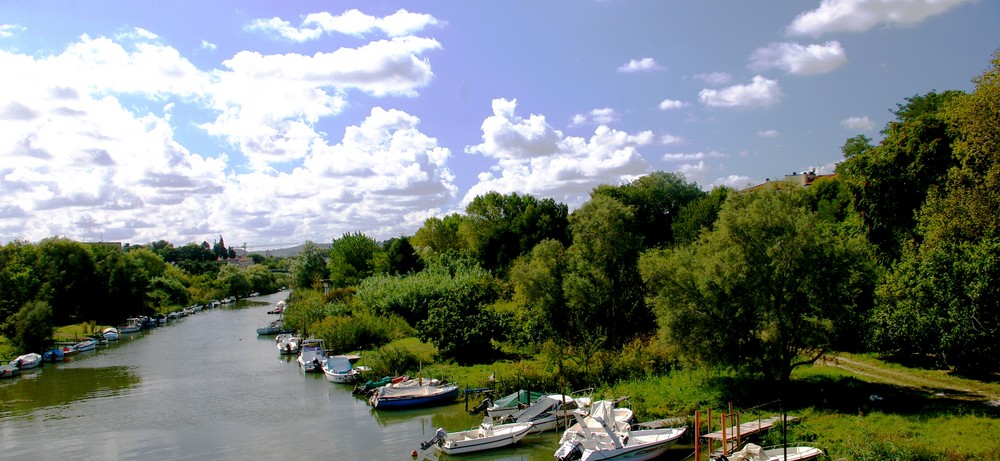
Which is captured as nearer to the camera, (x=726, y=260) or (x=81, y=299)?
(x=726, y=260)

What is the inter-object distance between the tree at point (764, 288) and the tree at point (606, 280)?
8.94 metres

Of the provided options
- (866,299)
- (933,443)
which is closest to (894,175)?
(866,299)

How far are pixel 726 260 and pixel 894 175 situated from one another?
12383mm

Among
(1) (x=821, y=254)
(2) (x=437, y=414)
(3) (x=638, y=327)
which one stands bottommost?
(2) (x=437, y=414)

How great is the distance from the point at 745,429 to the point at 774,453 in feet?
5.92

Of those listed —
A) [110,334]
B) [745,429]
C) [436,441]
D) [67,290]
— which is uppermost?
[67,290]

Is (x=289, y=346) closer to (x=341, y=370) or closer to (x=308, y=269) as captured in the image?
(x=341, y=370)

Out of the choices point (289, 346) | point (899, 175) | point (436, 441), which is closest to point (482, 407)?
point (436, 441)

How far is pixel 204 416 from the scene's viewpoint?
29766 mm

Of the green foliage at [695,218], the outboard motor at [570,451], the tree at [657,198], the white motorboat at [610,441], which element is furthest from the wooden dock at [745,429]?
the tree at [657,198]

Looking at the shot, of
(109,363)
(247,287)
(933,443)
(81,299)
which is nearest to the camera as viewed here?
(933,443)

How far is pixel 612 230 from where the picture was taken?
33.1 metres

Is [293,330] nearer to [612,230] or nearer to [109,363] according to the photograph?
[109,363]

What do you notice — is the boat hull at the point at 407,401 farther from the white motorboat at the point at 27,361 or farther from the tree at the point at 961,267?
the white motorboat at the point at 27,361
